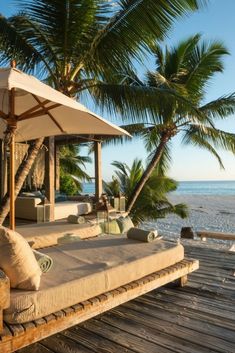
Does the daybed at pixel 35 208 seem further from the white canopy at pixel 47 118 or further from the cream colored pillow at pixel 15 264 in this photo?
the cream colored pillow at pixel 15 264

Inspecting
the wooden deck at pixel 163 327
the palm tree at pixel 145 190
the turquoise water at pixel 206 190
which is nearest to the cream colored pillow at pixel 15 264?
the wooden deck at pixel 163 327

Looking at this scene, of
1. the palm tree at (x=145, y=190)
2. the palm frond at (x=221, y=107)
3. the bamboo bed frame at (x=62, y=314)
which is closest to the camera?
the bamboo bed frame at (x=62, y=314)

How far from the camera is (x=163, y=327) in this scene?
8.65 feet

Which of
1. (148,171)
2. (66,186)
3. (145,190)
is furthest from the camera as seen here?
(66,186)

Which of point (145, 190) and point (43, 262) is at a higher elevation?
point (145, 190)

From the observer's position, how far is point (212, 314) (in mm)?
2883

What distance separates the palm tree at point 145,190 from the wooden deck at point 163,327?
6827 mm

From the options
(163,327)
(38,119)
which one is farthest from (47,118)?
(163,327)

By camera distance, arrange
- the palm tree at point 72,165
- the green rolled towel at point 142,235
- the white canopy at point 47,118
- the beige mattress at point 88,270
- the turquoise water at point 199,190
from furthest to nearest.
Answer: the turquoise water at point 199,190
the palm tree at point 72,165
the white canopy at point 47,118
the green rolled towel at point 142,235
the beige mattress at point 88,270

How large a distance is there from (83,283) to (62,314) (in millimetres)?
285

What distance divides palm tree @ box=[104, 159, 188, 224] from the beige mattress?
6628 millimetres

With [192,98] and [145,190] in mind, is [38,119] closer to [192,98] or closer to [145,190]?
[192,98]

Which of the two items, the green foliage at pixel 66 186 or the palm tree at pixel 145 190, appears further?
the green foliage at pixel 66 186

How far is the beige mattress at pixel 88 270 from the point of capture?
2.06 meters
